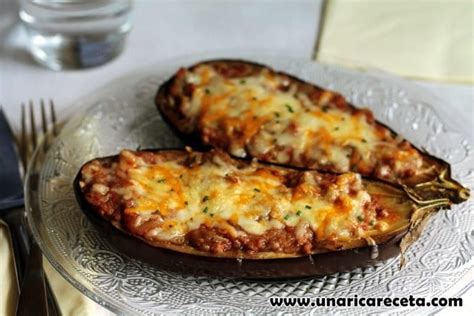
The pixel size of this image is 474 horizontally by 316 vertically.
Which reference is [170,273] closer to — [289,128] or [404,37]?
[289,128]

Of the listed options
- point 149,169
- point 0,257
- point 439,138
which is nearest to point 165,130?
point 149,169

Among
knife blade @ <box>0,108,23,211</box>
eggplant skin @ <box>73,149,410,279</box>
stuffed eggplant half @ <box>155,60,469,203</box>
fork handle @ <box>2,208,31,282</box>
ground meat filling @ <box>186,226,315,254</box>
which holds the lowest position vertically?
fork handle @ <box>2,208,31,282</box>

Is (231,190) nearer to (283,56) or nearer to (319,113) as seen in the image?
(319,113)

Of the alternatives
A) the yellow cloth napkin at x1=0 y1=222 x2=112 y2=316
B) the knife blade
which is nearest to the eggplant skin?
the yellow cloth napkin at x1=0 y1=222 x2=112 y2=316

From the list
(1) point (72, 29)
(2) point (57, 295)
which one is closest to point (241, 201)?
(2) point (57, 295)

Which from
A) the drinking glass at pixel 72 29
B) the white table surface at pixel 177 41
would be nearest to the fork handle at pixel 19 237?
the white table surface at pixel 177 41

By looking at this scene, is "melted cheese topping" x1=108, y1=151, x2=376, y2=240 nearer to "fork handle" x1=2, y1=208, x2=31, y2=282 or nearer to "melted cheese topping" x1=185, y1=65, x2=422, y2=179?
"melted cheese topping" x1=185, y1=65, x2=422, y2=179
